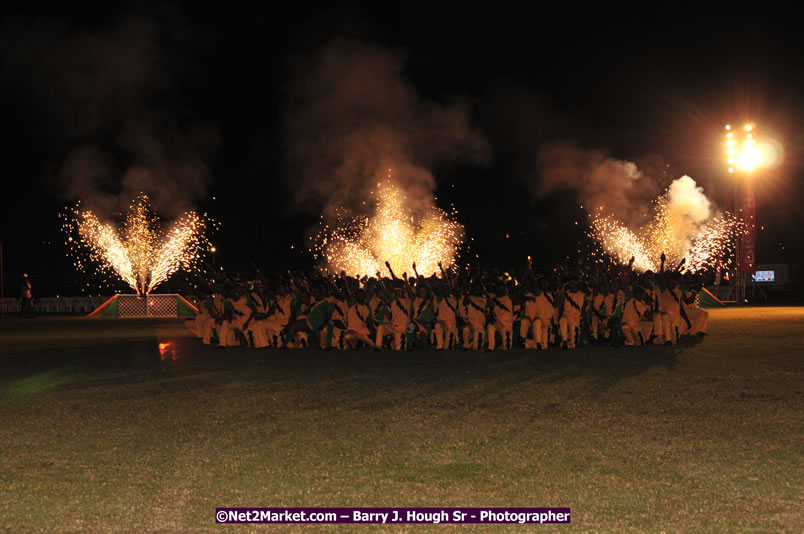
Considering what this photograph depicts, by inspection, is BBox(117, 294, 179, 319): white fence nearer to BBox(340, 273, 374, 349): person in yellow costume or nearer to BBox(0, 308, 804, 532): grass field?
BBox(340, 273, 374, 349): person in yellow costume

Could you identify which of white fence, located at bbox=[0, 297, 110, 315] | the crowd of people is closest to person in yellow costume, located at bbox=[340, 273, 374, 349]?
the crowd of people

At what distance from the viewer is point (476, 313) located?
1520 cm

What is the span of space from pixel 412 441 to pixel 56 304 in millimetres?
32743

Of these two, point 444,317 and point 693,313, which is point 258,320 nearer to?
point 444,317

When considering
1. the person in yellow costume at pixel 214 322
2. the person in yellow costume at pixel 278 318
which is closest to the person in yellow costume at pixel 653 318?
the person in yellow costume at pixel 278 318

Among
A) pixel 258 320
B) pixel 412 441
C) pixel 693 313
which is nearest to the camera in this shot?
pixel 412 441

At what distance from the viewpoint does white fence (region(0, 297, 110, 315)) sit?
3512cm

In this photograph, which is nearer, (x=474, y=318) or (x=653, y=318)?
(x=474, y=318)

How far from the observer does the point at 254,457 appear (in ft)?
20.0

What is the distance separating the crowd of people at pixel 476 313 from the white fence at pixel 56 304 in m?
21.3

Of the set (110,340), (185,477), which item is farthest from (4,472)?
(110,340)

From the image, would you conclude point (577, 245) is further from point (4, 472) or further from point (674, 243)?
point (4, 472)

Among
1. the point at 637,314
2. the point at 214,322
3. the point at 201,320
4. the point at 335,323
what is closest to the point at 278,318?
the point at 335,323

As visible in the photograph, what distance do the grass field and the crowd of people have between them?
2441mm
